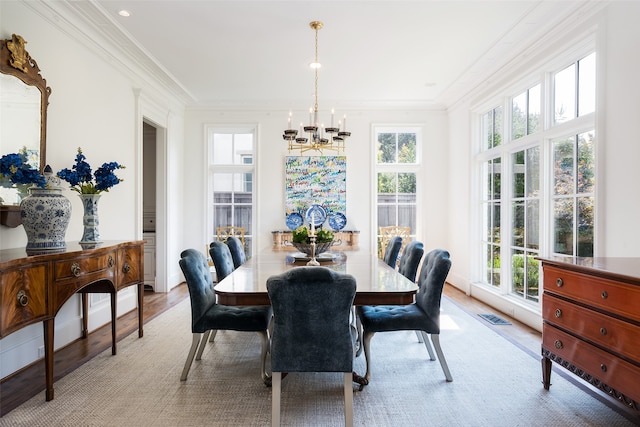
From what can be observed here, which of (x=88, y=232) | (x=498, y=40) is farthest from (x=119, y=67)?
(x=498, y=40)

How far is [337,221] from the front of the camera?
6.02 metres

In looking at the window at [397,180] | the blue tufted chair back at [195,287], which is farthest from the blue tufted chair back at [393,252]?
the window at [397,180]

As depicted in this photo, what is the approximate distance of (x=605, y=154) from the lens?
9.50ft

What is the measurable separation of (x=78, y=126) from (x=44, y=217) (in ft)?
4.51

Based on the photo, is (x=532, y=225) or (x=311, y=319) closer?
(x=311, y=319)

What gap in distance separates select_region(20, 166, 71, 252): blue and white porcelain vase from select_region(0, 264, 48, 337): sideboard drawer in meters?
0.29

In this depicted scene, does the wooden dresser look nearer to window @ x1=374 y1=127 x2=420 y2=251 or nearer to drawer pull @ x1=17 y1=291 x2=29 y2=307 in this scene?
drawer pull @ x1=17 y1=291 x2=29 y2=307

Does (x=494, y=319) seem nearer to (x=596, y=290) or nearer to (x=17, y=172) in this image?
(x=596, y=290)

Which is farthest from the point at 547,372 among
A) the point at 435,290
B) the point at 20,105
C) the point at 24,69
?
the point at 24,69

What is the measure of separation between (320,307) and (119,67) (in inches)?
147

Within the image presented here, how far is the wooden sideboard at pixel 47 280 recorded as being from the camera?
1.98 meters

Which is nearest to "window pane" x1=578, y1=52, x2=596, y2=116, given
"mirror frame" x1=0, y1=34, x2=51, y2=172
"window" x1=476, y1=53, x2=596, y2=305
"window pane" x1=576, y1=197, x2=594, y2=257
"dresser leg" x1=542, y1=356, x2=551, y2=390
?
"window" x1=476, y1=53, x2=596, y2=305

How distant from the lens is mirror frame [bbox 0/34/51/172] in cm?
259

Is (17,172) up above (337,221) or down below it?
above
